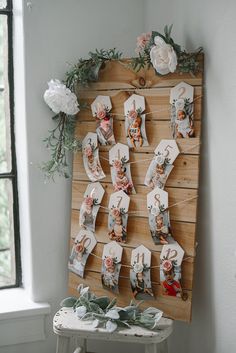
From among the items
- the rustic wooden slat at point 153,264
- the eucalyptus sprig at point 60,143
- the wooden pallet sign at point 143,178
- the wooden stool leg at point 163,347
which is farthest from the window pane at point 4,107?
the wooden stool leg at point 163,347

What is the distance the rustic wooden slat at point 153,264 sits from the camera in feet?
7.57

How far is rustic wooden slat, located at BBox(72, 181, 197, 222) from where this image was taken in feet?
7.50

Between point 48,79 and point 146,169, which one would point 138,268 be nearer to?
point 146,169

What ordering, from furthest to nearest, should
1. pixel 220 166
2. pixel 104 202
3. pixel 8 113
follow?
pixel 8 113 → pixel 104 202 → pixel 220 166

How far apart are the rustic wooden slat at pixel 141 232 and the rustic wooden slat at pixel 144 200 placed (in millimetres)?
26

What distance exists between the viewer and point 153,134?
238cm

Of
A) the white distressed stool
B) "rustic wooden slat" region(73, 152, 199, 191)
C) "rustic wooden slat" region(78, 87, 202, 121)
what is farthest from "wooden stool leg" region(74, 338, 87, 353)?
"rustic wooden slat" region(78, 87, 202, 121)

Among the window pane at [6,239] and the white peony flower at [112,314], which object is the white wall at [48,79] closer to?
the window pane at [6,239]

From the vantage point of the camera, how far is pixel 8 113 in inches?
105

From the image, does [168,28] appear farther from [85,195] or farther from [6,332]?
[6,332]

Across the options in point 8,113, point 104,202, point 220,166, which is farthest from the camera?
point 8,113

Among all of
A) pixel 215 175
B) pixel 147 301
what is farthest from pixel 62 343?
pixel 215 175

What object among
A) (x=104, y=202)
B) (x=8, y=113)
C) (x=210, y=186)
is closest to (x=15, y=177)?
(x=8, y=113)

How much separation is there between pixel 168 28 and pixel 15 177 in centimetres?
94
